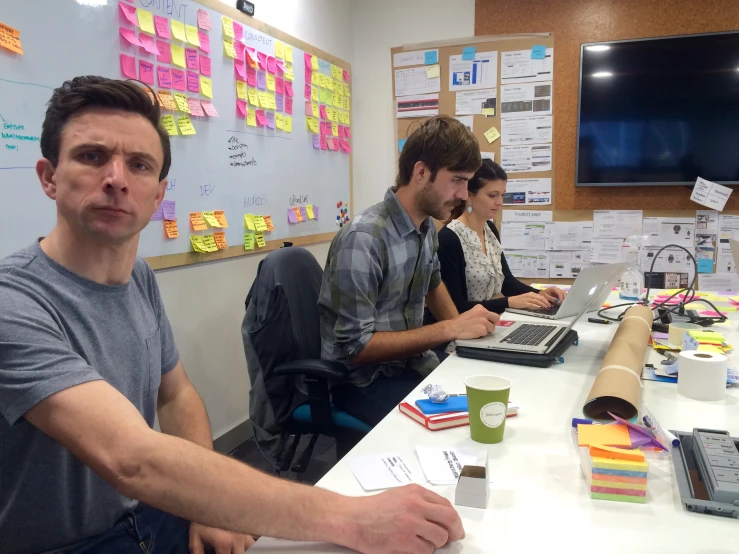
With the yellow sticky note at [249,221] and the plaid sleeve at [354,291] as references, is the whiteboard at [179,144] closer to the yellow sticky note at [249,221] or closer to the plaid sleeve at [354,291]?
the yellow sticky note at [249,221]

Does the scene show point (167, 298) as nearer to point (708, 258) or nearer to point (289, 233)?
point (289, 233)

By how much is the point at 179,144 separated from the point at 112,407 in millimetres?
1691

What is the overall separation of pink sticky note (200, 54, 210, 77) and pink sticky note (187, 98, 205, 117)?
132mm

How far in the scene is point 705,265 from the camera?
3.32 metres

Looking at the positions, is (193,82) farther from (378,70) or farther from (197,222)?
(378,70)

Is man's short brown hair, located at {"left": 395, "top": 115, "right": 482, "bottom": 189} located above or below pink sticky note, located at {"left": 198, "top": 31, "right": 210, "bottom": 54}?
below

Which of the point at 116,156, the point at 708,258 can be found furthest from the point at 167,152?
the point at 708,258

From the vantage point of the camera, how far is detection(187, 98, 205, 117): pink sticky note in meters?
2.31

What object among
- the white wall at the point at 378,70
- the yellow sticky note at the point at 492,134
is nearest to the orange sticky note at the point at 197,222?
the white wall at the point at 378,70

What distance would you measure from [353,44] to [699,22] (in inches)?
80.7

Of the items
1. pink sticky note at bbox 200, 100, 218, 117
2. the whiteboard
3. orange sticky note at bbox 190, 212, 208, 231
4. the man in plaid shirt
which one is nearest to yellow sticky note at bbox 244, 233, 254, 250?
the whiteboard

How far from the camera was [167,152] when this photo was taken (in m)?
1.22

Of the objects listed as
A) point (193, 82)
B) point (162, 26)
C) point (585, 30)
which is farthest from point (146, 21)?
point (585, 30)

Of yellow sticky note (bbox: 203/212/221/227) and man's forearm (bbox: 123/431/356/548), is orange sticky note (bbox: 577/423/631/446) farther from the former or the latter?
yellow sticky note (bbox: 203/212/221/227)
